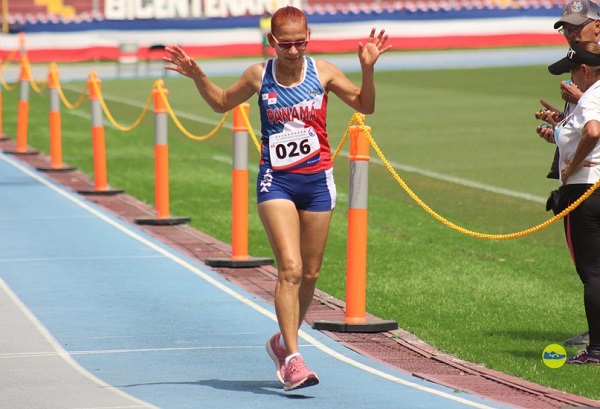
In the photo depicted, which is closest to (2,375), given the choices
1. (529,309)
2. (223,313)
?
(223,313)

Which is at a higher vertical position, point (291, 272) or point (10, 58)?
point (291, 272)

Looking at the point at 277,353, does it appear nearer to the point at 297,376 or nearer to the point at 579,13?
the point at 297,376

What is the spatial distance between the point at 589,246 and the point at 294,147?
2.04 metres

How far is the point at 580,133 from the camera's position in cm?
838

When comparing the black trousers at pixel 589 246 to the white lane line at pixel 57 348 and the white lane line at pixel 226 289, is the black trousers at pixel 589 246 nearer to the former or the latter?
the white lane line at pixel 226 289

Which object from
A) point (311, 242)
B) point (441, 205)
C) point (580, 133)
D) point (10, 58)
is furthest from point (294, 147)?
point (10, 58)

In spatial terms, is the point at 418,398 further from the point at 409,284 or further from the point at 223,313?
the point at 409,284

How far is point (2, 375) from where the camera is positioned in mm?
8156

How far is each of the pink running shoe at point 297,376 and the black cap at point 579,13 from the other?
290 cm

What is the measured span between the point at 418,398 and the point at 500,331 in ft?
6.93

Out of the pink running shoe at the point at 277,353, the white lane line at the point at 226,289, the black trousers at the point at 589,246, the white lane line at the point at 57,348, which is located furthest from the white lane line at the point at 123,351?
the black trousers at the point at 589,246

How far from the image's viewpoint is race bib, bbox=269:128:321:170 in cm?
786

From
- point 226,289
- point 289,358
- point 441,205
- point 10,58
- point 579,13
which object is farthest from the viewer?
point 10,58

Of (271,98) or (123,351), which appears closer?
(271,98)
